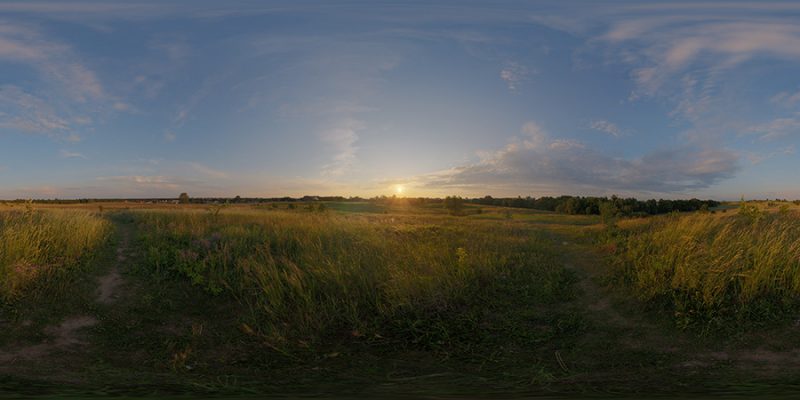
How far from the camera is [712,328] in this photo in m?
6.98

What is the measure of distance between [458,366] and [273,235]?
8.99 metres

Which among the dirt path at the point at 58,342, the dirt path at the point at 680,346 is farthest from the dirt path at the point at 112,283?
the dirt path at the point at 680,346

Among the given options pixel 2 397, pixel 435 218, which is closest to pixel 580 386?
pixel 2 397

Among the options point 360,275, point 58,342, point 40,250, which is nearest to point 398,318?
point 360,275

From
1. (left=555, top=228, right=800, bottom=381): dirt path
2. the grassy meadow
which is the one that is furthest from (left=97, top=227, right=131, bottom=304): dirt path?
the grassy meadow

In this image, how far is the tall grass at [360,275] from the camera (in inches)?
299

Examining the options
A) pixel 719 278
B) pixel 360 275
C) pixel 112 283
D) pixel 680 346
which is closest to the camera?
pixel 680 346

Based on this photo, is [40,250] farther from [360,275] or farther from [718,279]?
[718,279]

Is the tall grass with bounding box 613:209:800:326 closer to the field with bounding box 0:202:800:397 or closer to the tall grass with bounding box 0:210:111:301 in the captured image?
the field with bounding box 0:202:800:397

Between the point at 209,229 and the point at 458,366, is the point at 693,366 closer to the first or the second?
the point at 458,366

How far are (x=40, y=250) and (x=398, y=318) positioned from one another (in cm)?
918

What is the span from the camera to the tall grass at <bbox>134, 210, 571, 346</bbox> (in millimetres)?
7582

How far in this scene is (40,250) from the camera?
424 inches

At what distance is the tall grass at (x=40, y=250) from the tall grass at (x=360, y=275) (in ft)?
5.01
